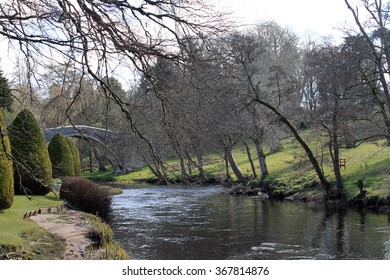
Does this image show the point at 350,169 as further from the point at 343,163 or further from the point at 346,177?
the point at 343,163

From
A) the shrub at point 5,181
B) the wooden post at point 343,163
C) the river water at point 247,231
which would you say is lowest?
the river water at point 247,231

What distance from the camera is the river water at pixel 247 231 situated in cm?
1148

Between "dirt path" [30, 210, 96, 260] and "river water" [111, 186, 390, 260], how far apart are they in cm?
116

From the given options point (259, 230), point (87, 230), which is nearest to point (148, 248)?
point (87, 230)

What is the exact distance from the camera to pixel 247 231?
14641 mm

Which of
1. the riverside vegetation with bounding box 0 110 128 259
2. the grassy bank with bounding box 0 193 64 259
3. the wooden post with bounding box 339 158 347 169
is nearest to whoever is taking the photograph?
the riverside vegetation with bounding box 0 110 128 259

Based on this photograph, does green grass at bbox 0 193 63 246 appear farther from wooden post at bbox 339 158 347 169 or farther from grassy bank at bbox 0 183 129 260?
wooden post at bbox 339 158 347 169

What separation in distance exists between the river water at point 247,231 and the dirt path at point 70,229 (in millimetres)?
1156

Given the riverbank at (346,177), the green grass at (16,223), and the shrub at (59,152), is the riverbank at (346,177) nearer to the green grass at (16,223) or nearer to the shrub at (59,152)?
the green grass at (16,223)

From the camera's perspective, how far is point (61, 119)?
718 centimetres

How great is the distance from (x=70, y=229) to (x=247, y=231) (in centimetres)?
542

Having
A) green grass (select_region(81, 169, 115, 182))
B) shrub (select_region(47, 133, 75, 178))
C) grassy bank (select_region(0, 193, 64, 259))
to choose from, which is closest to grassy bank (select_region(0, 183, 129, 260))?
grassy bank (select_region(0, 193, 64, 259))

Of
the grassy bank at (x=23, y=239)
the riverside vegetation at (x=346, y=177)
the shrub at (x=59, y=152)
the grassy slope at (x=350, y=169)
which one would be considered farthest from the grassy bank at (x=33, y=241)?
the shrub at (x=59, y=152)

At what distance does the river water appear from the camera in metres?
11.5
